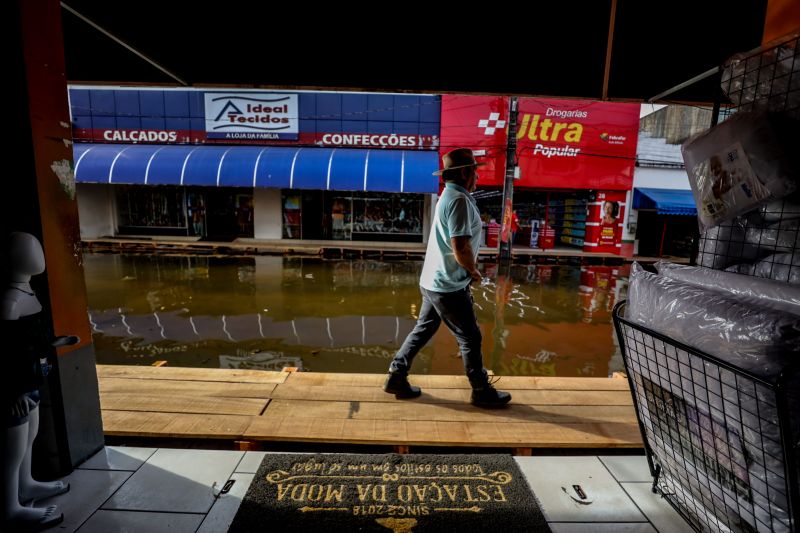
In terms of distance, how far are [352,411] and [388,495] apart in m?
0.78

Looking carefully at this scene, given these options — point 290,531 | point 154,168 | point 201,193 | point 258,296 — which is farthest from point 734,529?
point 201,193

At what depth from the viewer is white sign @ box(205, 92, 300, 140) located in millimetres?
14766

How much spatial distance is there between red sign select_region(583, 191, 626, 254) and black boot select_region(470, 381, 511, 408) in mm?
14053

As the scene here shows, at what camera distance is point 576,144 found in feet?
48.5

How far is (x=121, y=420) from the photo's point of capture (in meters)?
2.54

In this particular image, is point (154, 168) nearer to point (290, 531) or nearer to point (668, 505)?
point (290, 531)

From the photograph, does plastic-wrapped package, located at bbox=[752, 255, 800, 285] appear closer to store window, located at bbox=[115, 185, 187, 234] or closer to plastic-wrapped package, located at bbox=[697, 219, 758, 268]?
plastic-wrapped package, located at bbox=[697, 219, 758, 268]

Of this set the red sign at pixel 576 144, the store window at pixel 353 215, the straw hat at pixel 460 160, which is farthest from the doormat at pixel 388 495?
the red sign at pixel 576 144

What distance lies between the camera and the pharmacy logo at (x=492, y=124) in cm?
1444

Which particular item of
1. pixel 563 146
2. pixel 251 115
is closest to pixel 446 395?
pixel 563 146

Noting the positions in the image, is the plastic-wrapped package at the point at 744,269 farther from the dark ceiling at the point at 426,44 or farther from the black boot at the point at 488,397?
the dark ceiling at the point at 426,44

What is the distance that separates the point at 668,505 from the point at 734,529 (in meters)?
0.60

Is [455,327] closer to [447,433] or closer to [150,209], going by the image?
[447,433]

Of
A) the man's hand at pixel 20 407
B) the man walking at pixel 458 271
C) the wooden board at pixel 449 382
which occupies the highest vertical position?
the man walking at pixel 458 271
